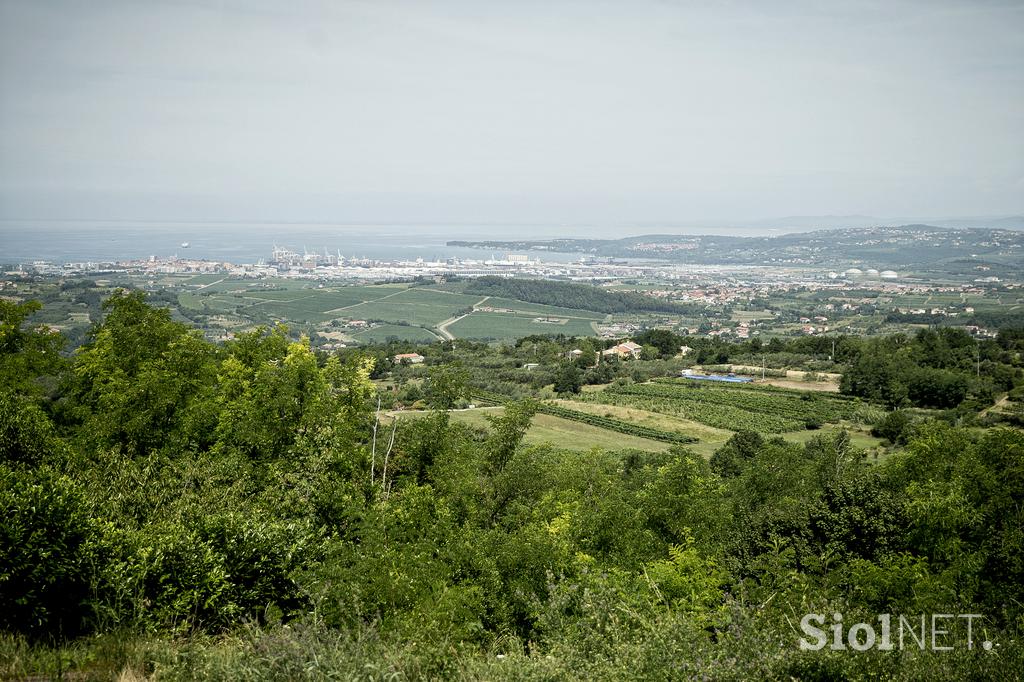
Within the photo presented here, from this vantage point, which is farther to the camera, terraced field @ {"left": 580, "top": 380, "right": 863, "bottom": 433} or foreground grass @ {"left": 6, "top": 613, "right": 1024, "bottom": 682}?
terraced field @ {"left": 580, "top": 380, "right": 863, "bottom": 433}

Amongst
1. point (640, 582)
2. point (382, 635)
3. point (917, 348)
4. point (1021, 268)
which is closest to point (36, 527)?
point (382, 635)

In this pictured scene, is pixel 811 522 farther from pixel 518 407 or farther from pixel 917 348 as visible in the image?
pixel 917 348

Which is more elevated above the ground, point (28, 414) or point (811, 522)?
point (28, 414)

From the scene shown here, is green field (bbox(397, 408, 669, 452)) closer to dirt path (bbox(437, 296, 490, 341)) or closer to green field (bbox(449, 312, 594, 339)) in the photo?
dirt path (bbox(437, 296, 490, 341))

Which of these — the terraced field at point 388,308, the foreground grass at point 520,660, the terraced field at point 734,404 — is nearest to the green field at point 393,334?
the terraced field at point 388,308

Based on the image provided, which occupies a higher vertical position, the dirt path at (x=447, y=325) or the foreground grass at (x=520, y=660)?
the foreground grass at (x=520, y=660)

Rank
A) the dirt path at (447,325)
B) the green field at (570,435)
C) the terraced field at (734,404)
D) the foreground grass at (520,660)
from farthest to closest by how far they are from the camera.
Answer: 1. the dirt path at (447,325)
2. the terraced field at (734,404)
3. the green field at (570,435)
4. the foreground grass at (520,660)

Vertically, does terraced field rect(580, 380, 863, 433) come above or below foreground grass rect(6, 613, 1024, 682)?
below

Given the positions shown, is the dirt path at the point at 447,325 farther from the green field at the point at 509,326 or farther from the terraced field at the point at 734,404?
the terraced field at the point at 734,404

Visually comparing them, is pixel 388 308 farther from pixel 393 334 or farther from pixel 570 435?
pixel 570 435

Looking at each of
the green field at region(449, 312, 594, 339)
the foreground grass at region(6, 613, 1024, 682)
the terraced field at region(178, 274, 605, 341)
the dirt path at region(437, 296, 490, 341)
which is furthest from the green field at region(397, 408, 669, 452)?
the green field at region(449, 312, 594, 339)

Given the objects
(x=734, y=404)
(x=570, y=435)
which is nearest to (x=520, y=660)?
(x=570, y=435)
